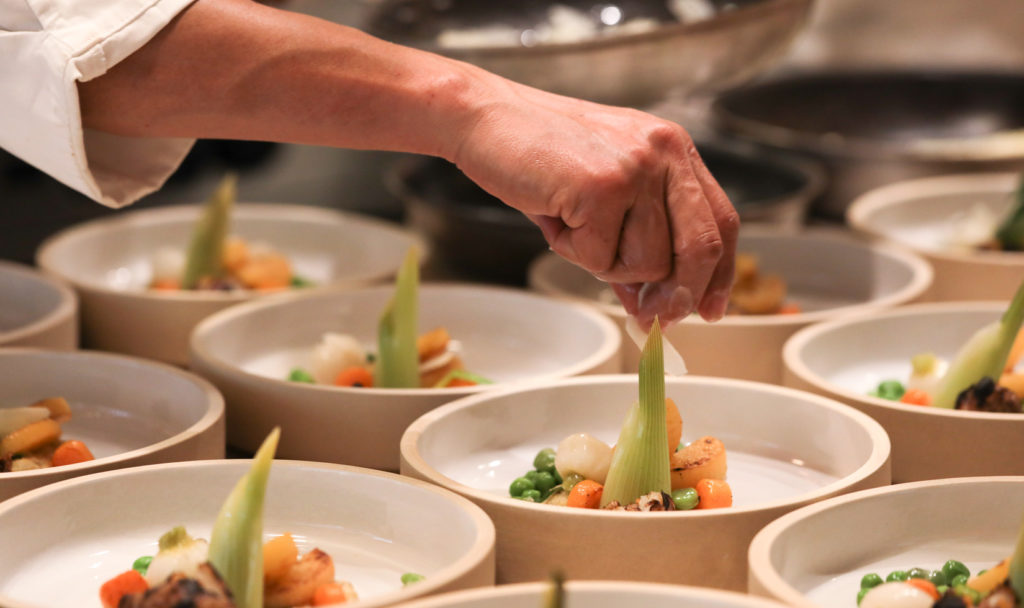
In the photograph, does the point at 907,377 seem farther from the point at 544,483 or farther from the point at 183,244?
the point at 183,244

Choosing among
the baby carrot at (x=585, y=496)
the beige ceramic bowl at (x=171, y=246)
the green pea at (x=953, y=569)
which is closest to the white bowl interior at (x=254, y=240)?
the beige ceramic bowl at (x=171, y=246)

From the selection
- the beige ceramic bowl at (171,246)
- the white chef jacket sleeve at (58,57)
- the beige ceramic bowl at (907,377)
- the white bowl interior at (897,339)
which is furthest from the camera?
the beige ceramic bowl at (171,246)

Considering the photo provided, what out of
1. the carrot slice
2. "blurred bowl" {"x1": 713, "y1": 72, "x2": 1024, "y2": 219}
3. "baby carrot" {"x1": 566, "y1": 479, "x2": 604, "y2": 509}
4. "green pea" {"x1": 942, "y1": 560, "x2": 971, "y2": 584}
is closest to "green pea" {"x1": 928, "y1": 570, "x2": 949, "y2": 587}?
"green pea" {"x1": 942, "y1": 560, "x2": 971, "y2": 584}

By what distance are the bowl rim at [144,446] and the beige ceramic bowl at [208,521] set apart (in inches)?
1.3

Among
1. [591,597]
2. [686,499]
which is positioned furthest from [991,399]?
[591,597]

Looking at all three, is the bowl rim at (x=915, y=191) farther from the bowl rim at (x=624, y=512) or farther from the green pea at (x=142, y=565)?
the green pea at (x=142, y=565)

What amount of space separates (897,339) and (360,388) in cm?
73

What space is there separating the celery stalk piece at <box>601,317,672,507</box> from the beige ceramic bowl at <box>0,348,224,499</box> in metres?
0.42

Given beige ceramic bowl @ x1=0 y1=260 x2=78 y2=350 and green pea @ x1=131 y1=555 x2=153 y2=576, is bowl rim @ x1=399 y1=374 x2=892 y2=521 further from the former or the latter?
beige ceramic bowl @ x1=0 y1=260 x2=78 y2=350

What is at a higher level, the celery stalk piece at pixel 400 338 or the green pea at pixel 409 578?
the celery stalk piece at pixel 400 338

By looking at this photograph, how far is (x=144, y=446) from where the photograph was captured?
4.38 ft

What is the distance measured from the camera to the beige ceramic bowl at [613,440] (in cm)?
98

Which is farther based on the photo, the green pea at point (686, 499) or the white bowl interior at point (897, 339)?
the white bowl interior at point (897, 339)

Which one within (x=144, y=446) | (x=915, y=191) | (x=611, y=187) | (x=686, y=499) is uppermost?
(x=611, y=187)
